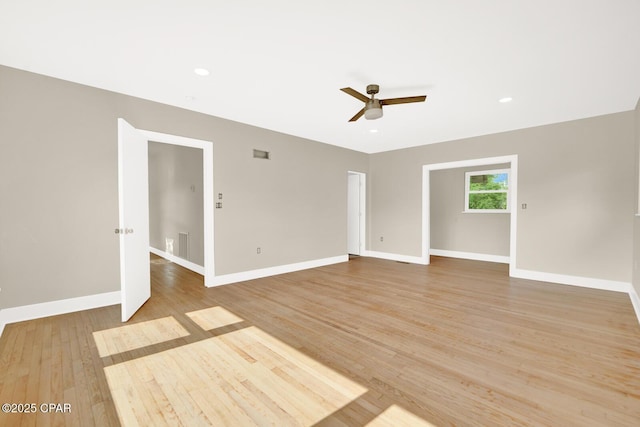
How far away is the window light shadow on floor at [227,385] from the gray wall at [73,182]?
1.14 meters

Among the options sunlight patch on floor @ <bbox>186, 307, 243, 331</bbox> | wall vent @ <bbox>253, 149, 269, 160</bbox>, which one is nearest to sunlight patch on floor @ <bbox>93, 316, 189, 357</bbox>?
sunlight patch on floor @ <bbox>186, 307, 243, 331</bbox>

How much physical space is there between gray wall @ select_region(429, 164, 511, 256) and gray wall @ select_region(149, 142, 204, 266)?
584 centimetres

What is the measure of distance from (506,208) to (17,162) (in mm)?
8264

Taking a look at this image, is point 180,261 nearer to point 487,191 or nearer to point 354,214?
point 354,214

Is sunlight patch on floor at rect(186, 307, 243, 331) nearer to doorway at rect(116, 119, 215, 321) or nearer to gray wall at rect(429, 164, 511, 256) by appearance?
doorway at rect(116, 119, 215, 321)

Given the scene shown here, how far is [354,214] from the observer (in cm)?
718

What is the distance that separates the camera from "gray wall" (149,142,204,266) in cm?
504

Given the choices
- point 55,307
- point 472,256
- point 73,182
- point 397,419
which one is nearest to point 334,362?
point 397,419

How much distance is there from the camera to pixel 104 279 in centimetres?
329

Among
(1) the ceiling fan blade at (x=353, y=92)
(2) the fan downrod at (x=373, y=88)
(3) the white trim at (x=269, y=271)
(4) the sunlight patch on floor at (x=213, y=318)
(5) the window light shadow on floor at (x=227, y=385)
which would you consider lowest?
(4) the sunlight patch on floor at (x=213, y=318)

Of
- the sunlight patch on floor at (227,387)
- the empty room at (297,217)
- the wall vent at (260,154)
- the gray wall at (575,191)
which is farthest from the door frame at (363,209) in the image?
the sunlight patch on floor at (227,387)

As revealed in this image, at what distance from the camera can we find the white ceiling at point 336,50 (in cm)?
194

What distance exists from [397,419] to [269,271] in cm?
362

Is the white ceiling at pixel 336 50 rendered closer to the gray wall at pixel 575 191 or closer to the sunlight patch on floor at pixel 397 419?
the gray wall at pixel 575 191
